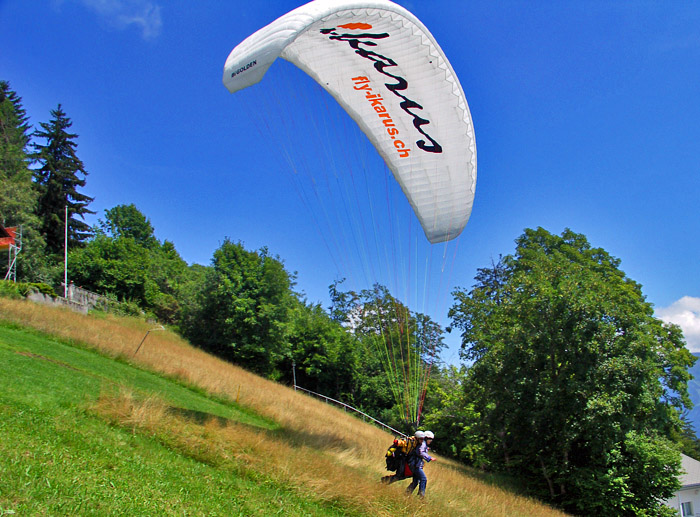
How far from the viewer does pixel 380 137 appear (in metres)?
9.06

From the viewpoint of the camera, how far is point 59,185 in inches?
1489

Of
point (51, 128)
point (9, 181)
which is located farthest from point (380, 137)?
point (51, 128)

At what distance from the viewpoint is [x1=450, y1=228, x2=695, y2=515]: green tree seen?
1284cm

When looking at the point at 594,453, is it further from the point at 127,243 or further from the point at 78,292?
the point at 127,243

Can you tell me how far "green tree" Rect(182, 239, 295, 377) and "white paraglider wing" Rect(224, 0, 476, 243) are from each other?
805 inches

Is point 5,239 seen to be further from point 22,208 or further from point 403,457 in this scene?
point 403,457

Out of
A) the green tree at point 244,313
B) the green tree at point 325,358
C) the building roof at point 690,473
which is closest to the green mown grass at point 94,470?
the green tree at point 244,313

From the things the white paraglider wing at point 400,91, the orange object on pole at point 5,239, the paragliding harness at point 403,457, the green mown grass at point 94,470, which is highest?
the white paraglider wing at point 400,91

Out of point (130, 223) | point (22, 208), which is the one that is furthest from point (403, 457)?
point (130, 223)

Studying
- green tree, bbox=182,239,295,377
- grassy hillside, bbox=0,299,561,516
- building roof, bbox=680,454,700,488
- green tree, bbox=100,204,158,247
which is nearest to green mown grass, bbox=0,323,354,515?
grassy hillside, bbox=0,299,561,516

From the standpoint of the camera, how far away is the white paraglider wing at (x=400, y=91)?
740 centimetres

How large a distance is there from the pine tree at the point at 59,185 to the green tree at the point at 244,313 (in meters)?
15.8

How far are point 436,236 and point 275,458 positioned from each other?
530 centimetres

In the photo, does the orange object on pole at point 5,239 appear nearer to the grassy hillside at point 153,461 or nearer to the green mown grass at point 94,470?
the grassy hillside at point 153,461
